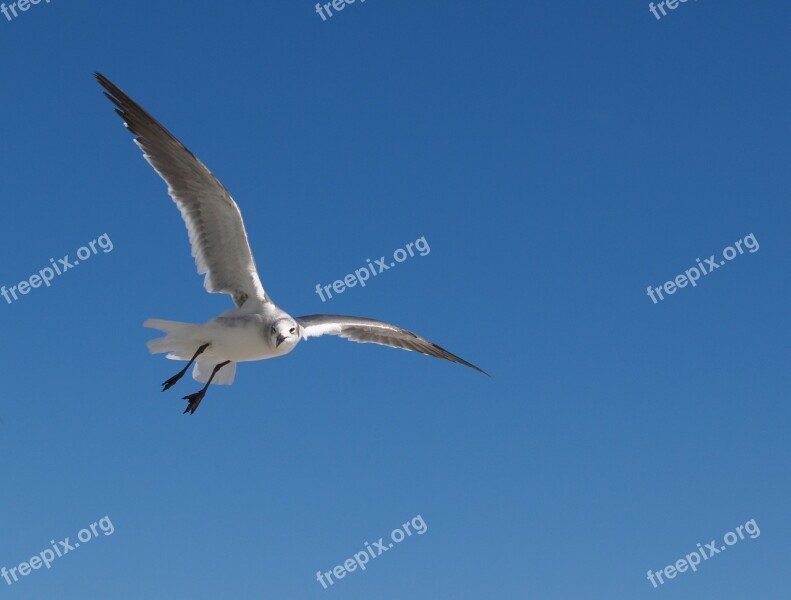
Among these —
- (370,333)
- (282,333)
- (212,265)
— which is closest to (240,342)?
(282,333)

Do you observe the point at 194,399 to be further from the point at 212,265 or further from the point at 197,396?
the point at 212,265

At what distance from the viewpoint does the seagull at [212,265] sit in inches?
516

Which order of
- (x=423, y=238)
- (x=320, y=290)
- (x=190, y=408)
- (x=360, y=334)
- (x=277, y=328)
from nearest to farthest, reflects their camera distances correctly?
(x=277, y=328) → (x=190, y=408) → (x=360, y=334) → (x=320, y=290) → (x=423, y=238)

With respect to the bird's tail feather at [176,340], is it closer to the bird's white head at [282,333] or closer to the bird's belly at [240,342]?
the bird's belly at [240,342]

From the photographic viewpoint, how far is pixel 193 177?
43.5 feet

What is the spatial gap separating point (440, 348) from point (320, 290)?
259 cm

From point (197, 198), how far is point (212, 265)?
72 centimetres

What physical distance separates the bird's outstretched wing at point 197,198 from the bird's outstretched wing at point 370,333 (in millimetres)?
871

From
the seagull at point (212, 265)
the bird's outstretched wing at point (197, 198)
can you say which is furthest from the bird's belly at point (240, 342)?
the bird's outstretched wing at point (197, 198)

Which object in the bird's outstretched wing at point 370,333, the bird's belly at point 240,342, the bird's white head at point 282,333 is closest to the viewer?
the bird's white head at point 282,333

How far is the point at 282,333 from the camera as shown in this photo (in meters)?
12.9

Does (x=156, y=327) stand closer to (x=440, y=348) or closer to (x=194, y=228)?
(x=194, y=228)

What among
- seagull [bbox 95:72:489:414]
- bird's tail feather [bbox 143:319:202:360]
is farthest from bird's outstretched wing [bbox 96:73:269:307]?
bird's tail feather [bbox 143:319:202:360]

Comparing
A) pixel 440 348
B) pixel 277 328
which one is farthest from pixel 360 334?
pixel 277 328
